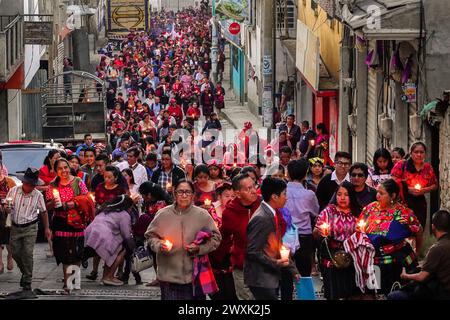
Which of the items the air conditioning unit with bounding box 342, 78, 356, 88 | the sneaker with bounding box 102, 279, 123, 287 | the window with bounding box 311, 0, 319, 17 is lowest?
the sneaker with bounding box 102, 279, 123, 287

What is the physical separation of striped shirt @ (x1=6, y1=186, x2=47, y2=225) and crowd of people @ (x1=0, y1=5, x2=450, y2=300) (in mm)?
11

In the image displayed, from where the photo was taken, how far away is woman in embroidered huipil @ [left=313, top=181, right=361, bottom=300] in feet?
42.8

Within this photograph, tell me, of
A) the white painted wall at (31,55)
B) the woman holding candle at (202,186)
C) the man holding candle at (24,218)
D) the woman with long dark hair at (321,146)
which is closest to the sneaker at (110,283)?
the man holding candle at (24,218)

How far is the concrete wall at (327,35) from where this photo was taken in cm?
3148

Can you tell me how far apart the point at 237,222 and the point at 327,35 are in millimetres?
21861

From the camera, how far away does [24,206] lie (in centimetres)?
1566

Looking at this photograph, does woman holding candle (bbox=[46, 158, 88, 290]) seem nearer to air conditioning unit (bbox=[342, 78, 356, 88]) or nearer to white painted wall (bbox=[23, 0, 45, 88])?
air conditioning unit (bbox=[342, 78, 356, 88])

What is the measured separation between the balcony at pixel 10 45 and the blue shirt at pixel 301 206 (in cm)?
1571

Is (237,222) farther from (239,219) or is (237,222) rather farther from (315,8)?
(315,8)

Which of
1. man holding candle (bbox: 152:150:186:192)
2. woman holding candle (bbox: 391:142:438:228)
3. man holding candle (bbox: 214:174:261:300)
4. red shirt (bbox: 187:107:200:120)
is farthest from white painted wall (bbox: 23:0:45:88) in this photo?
man holding candle (bbox: 214:174:261:300)

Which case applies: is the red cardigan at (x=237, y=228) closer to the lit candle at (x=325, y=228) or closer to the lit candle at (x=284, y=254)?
the lit candle at (x=284, y=254)
